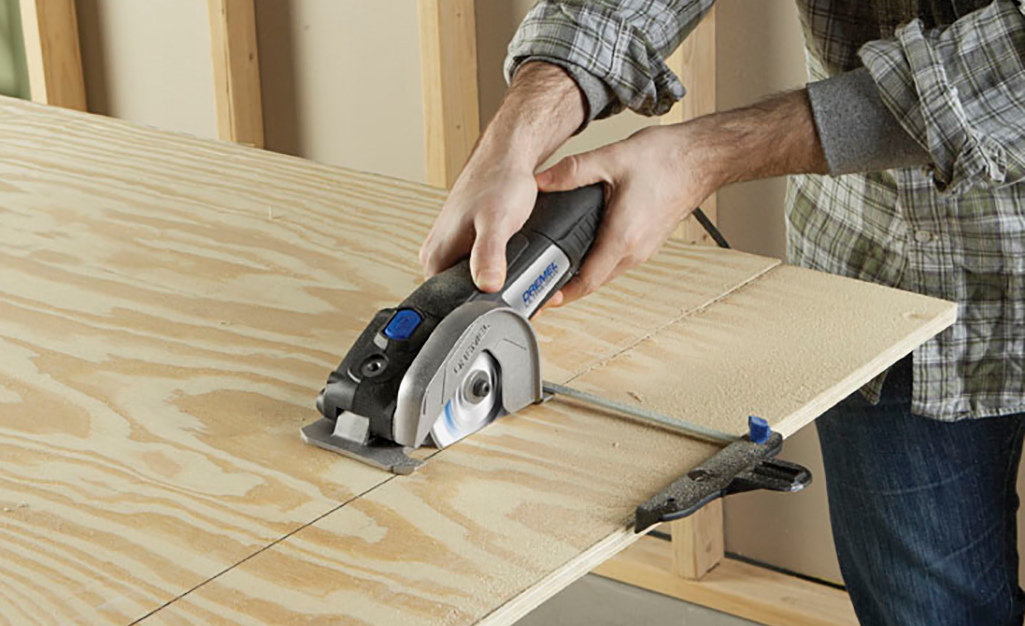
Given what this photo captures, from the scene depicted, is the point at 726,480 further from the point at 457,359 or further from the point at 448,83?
the point at 448,83

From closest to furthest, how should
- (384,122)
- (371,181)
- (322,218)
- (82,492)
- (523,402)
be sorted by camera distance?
(82,492) < (523,402) < (322,218) < (371,181) < (384,122)

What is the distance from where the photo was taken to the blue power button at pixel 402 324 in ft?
3.10

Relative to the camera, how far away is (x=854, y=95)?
1115 millimetres

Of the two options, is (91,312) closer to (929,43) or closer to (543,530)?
(543,530)

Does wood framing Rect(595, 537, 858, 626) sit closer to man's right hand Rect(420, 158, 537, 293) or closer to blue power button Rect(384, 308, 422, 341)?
man's right hand Rect(420, 158, 537, 293)

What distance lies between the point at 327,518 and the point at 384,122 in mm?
1845

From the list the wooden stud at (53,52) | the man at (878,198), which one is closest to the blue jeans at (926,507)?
the man at (878,198)

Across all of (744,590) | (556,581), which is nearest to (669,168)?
(556,581)

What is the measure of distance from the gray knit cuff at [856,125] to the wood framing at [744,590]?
1.24 metres

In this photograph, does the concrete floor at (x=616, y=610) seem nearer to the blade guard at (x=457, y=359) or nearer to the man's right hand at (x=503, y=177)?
the man's right hand at (x=503, y=177)

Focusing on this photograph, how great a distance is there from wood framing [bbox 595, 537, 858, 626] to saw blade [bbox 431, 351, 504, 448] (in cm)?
138

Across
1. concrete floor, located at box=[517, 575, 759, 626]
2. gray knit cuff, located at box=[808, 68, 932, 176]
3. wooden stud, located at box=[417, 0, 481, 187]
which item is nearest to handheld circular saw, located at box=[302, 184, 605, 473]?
gray knit cuff, located at box=[808, 68, 932, 176]

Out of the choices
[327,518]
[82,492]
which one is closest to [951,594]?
[327,518]

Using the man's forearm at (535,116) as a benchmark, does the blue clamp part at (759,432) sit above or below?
below
